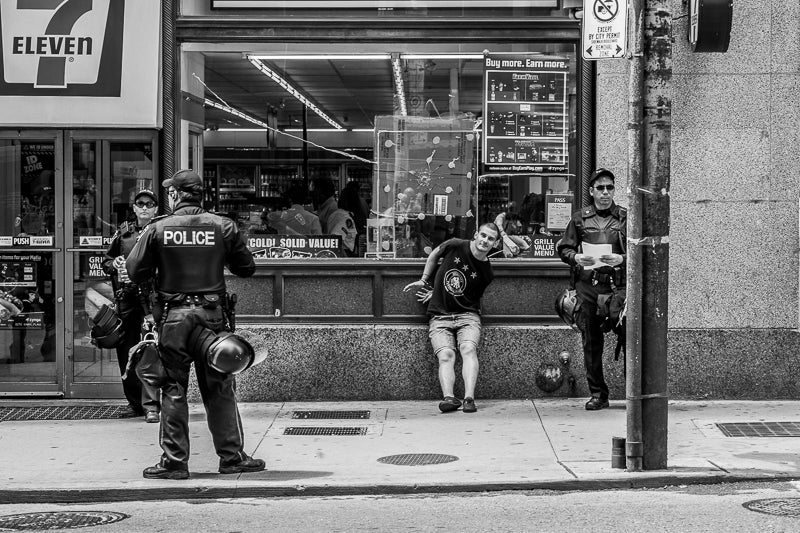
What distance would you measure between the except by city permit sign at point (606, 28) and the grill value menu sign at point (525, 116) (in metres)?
2.93

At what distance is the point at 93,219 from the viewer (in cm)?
1067

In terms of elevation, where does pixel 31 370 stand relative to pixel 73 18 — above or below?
below

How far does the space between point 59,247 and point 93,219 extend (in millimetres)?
394

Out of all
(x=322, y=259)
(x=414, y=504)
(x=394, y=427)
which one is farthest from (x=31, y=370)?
(x=414, y=504)

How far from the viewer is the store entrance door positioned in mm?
10633

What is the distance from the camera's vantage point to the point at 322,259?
10.5 metres

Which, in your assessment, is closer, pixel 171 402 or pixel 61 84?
pixel 171 402

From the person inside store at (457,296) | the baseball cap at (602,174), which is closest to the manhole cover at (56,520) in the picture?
the person inside store at (457,296)

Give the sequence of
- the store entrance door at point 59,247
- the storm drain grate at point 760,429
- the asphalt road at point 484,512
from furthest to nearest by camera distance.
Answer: the store entrance door at point 59,247 < the storm drain grate at point 760,429 < the asphalt road at point 484,512

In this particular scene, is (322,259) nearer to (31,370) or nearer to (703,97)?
(31,370)

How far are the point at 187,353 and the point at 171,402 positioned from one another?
33 centimetres

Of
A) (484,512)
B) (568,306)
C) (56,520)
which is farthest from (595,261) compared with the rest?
(56,520)

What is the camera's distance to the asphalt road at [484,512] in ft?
20.8

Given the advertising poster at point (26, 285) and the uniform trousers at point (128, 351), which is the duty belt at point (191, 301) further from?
the advertising poster at point (26, 285)
